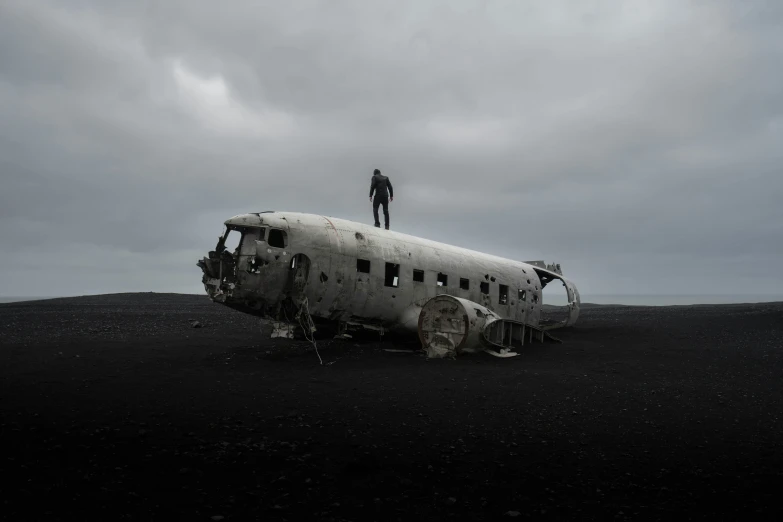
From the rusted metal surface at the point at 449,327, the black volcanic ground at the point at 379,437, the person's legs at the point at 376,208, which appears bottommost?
the black volcanic ground at the point at 379,437

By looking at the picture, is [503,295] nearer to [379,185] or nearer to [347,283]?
[379,185]

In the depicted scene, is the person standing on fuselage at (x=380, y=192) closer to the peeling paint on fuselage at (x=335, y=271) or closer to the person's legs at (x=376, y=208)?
the person's legs at (x=376, y=208)

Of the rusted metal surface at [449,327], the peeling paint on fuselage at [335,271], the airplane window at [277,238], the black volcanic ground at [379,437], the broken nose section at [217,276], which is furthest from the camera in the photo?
the rusted metal surface at [449,327]

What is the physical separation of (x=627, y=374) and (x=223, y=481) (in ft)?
38.0

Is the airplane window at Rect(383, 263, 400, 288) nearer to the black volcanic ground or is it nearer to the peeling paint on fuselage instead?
the peeling paint on fuselage

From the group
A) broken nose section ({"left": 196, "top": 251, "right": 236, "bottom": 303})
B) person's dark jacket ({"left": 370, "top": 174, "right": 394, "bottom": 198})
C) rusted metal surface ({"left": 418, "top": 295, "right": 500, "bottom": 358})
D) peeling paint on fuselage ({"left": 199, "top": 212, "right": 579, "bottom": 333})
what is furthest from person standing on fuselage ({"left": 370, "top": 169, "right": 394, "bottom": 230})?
broken nose section ({"left": 196, "top": 251, "right": 236, "bottom": 303})

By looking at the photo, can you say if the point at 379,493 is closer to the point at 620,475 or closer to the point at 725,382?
the point at 620,475

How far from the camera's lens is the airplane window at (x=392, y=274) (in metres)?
16.9

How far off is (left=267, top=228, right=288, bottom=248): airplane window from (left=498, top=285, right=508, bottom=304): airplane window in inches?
394

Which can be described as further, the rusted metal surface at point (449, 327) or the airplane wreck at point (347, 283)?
the rusted metal surface at point (449, 327)

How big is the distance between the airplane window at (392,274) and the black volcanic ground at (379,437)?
2931 mm

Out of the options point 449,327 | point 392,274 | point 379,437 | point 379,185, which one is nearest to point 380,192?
point 379,185

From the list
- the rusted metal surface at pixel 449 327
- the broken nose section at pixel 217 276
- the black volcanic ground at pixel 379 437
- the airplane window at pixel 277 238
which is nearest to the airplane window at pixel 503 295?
the rusted metal surface at pixel 449 327

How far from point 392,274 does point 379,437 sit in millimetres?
9627
